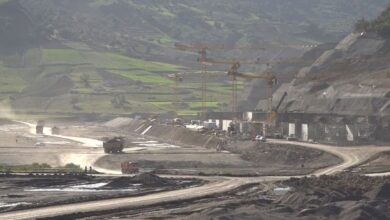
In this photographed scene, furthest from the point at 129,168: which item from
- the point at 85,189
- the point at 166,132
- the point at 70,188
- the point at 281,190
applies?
the point at 166,132

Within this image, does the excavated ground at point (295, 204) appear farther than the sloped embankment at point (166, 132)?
No

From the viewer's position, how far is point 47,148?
4690 inches

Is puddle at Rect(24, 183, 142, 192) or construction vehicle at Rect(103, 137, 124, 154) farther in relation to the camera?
construction vehicle at Rect(103, 137, 124, 154)

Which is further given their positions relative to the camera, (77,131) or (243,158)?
(77,131)

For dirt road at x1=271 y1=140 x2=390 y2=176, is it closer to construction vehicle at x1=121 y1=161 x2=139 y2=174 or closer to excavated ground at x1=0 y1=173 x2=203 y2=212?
construction vehicle at x1=121 y1=161 x2=139 y2=174

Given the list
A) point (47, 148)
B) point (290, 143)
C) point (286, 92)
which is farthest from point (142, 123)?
point (290, 143)

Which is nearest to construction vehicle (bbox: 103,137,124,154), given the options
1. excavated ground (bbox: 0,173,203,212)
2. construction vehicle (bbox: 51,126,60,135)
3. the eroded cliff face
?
excavated ground (bbox: 0,173,203,212)

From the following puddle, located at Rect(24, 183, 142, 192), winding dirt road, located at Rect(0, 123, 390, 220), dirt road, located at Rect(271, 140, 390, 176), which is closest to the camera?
winding dirt road, located at Rect(0, 123, 390, 220)

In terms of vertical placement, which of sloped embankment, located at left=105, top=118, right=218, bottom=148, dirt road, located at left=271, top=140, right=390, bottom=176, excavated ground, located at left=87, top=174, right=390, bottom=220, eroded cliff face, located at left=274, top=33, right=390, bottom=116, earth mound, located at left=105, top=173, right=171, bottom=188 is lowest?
excavated ground, located at left=87, top=174, right=390, bottom=220

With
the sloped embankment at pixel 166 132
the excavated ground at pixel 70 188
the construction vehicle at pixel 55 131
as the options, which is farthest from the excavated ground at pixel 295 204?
the construction vehicle at pixel 55 131

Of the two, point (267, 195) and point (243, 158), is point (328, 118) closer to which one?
point (243, 158)

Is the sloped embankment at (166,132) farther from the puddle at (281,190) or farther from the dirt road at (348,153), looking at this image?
the puddle at (281,190)

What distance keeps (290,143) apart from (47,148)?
32071 millimetres

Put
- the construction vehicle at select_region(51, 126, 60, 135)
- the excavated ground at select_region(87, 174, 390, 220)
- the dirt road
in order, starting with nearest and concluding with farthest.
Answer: the excavated ground at select_region(87, 174, 390, 220) → the dirt road → the construction vehicle at select_region(51, 126, 60, 135)
